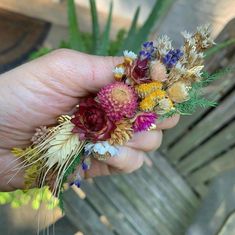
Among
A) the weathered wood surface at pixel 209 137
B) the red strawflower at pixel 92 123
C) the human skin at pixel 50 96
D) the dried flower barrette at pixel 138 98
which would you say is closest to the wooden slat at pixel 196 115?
the weathered wood surface at pixel 209 137

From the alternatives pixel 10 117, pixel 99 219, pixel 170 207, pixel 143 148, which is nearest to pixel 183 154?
pixel 170 207

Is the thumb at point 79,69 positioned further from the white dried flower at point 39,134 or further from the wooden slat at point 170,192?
the wooden slat at point 170,192

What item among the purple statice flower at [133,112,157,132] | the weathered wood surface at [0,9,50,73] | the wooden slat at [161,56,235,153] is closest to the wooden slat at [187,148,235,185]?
the wooden slat at [161,56,235,153]

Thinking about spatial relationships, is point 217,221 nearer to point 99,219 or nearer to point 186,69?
point 99,219

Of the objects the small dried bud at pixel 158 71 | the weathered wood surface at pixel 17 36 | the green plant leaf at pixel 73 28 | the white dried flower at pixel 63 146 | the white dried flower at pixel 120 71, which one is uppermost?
the weathered wood surface at pixel 17 36

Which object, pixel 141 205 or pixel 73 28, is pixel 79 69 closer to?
pixel 73 28
